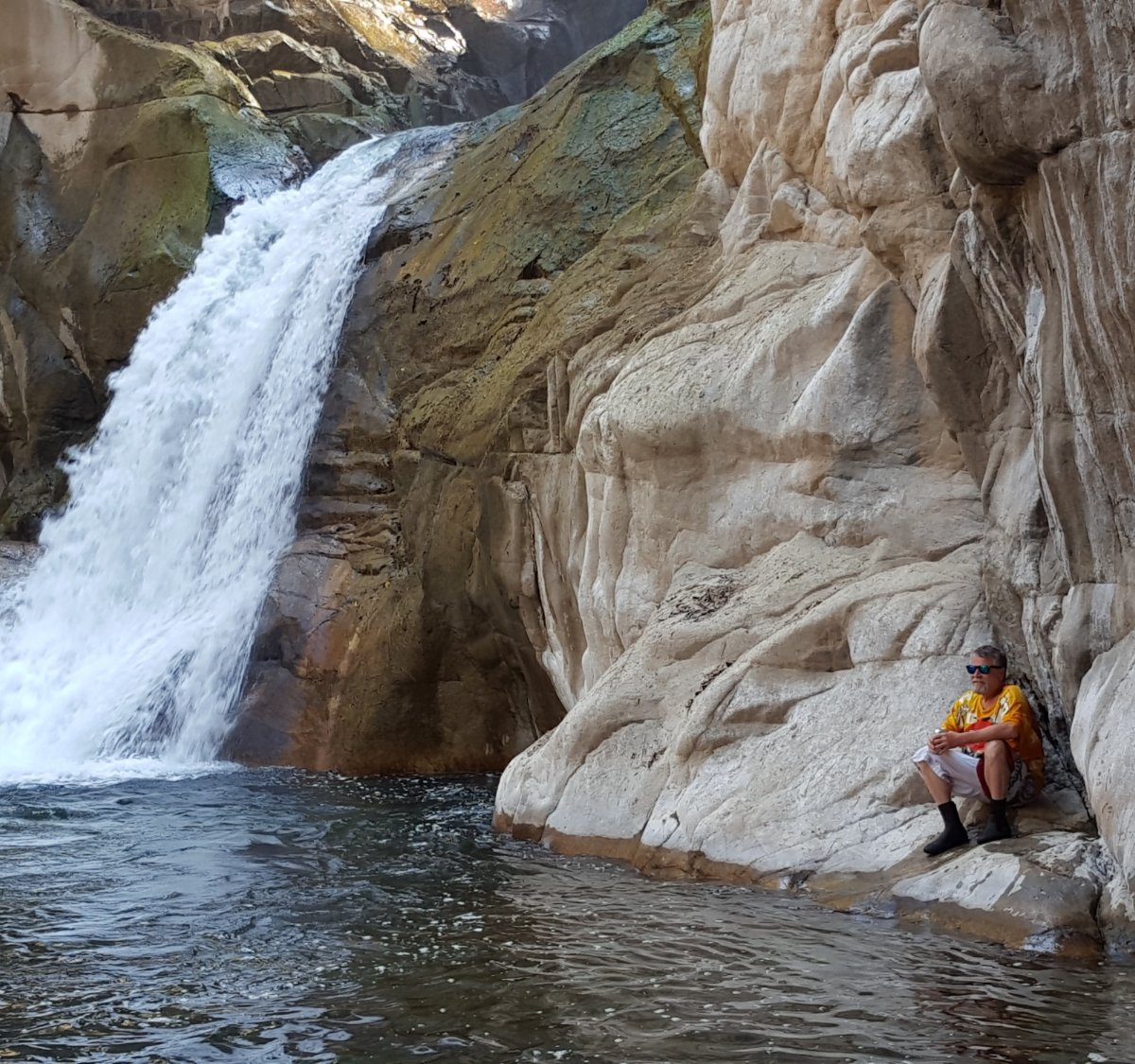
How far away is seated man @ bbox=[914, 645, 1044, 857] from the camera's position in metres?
7.71

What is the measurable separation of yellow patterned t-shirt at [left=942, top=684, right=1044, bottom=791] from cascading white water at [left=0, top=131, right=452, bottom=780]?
9.16 m

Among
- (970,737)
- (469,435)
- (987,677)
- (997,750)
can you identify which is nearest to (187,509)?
(469,435)

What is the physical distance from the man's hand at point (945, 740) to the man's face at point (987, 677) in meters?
0.41

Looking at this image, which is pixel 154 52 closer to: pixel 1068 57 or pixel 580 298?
pixel 580 298

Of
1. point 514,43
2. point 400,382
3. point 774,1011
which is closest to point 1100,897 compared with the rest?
point 774,1011

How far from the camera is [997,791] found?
770 cm

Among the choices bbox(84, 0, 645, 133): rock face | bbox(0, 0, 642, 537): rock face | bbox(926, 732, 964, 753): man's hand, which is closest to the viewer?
bbox(926, 732, 964, 753): man's hand

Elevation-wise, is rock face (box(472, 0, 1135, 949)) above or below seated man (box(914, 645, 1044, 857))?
above

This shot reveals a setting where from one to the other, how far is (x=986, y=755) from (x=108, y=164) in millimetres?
19373

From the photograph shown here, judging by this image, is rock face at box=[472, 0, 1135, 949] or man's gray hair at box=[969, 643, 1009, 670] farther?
man's gray hair at box=[969, 643, 1009, 670]

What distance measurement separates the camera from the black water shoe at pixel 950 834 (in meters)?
7.68

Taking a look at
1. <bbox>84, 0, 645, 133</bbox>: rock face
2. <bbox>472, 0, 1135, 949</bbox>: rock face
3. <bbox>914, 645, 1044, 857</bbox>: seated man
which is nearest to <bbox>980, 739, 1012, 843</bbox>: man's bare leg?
<bbox>914, 645, 1044, 857</bbox>: seated man

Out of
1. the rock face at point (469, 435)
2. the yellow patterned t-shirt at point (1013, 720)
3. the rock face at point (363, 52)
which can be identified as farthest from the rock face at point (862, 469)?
the rock face at point (363, 52)

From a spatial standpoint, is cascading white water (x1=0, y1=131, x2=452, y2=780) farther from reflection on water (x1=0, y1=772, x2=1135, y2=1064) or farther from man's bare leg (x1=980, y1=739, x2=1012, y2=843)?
man's bare leg (x1=980, y1=739, x2=1012, y2=843)
